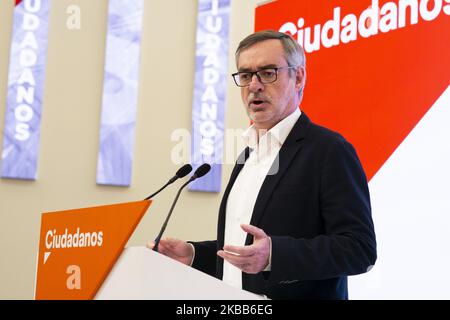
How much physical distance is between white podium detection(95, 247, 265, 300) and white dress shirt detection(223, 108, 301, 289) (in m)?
0.58

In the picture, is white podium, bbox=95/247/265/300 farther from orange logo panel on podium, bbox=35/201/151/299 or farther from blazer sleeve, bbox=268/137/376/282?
blazer sleeve, bbox=268/137/376/282

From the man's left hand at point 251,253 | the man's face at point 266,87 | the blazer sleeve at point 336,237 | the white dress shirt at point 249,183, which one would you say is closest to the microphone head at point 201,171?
the white dress shirt at point 249,183

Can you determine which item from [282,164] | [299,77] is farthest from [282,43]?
[282,164]

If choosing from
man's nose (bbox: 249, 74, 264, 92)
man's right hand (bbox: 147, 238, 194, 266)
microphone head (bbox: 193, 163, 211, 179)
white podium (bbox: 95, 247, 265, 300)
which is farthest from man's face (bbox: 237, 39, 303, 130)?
white podium (bbox: 95, 247, 265, 300)

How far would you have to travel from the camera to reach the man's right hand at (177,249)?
1852 mm

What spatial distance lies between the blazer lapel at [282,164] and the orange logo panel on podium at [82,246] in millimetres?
486

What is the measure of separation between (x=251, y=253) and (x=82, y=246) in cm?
47

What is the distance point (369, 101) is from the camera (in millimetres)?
3215

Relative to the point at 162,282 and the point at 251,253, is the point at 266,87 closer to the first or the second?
the point at 251,253

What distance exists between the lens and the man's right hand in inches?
72.9

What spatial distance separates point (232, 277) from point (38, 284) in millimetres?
610

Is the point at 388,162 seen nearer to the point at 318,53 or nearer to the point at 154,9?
the point at 318,53

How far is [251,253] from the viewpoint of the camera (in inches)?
53.8
